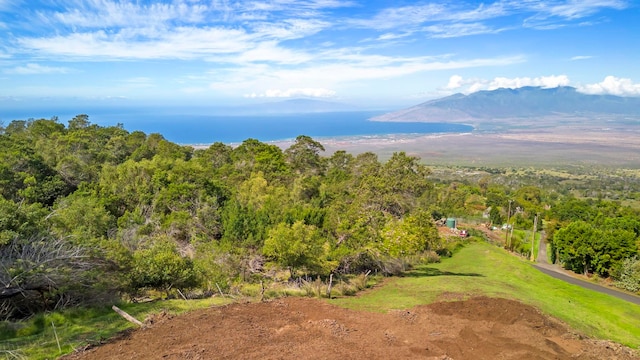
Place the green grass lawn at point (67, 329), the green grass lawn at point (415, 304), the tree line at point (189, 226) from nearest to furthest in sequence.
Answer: the green grass lawn at point (67, 329) → the green grass lawn at point (415, 304) → the tree line at point (189, 226)

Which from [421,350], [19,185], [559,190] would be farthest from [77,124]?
[559,190]

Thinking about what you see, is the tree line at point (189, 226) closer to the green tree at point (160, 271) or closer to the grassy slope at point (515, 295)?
the green tree at point (160, 271)

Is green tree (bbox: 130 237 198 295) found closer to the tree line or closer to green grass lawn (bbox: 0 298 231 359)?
the tree line

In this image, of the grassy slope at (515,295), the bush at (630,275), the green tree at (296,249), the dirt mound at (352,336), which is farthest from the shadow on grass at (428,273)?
the bush at (630,275)

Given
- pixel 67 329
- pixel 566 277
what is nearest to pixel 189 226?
pixel 67 329

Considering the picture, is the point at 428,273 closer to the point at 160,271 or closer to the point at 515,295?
the point at 515,295
